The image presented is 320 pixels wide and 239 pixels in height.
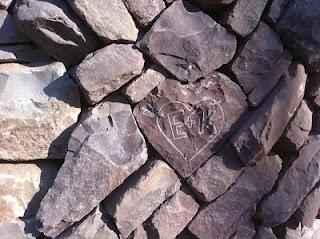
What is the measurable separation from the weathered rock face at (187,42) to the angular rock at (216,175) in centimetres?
23

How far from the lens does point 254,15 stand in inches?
55.8

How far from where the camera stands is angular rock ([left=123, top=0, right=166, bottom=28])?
140 cm

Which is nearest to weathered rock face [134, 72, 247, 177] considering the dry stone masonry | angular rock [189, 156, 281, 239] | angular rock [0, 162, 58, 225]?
the dry stone masonry

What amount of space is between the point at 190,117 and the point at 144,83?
0.51ft

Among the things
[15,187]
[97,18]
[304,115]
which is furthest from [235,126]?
[15,187]

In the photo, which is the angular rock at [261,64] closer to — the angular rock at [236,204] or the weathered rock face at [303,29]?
the weathered rock face at [303,29]

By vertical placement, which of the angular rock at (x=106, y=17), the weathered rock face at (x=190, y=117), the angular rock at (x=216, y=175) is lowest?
the angular rock at (x=216, y=175)

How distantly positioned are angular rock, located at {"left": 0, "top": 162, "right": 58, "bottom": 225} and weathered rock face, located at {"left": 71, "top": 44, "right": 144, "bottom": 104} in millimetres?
256

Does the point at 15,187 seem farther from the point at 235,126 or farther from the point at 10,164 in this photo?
the point at 235,126

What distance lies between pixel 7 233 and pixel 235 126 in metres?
0.67

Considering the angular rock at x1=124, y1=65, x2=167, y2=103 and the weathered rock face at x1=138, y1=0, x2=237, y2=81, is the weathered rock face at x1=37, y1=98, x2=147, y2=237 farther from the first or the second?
the weathered rock face at x1=138, y1=0, x2=237, y2=81

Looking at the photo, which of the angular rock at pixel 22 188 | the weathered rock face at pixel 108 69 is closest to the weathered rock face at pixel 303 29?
the weathered rock face at pixel 108 69

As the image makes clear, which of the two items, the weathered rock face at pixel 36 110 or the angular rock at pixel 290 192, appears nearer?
the weathered rock face at pixel 36 110

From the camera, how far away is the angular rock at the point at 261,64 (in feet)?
4.75
